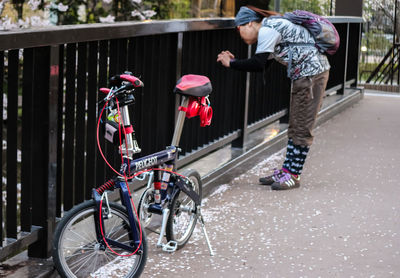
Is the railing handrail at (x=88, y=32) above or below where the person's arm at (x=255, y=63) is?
above

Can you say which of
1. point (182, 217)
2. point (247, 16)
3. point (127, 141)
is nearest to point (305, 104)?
point (247, 16)

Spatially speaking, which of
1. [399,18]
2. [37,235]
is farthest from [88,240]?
[399,18]

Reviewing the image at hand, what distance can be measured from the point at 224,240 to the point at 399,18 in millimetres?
11301

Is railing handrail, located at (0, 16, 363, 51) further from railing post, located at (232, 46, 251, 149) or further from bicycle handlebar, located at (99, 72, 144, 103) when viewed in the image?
railing post, located at (232, 46, 251, 149)

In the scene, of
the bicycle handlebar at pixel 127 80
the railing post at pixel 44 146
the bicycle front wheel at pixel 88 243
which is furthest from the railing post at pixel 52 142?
the bicycle handlebar at pixel 127 80

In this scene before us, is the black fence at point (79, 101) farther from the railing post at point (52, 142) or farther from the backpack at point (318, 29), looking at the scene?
the backpack at point (318, 29)

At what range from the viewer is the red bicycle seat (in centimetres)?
421

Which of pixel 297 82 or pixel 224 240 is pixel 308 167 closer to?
pixel 297 82

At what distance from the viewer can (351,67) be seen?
40.2ft

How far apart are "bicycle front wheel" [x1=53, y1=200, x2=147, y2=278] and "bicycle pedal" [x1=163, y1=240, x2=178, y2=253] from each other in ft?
1.11

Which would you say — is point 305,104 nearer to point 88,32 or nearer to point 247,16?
point 247,16

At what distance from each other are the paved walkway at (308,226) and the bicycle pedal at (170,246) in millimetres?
37

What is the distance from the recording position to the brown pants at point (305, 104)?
600cm

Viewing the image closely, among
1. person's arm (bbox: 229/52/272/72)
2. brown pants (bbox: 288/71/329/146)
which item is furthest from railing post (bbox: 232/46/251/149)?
person's arm (bbox: 229/52/272/72)
